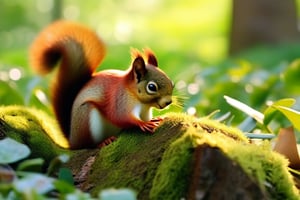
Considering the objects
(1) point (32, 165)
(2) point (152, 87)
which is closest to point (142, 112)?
(2) point (152, 87)

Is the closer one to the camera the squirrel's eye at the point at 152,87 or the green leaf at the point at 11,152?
the green leaf at the point at 11,152

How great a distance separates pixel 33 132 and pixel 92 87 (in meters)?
0.26

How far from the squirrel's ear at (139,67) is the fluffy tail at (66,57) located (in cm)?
36

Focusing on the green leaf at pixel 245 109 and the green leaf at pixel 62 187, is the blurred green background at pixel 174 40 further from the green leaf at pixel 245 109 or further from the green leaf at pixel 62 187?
the green leaf at pixel 62 187

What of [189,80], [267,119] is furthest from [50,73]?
[189,80]

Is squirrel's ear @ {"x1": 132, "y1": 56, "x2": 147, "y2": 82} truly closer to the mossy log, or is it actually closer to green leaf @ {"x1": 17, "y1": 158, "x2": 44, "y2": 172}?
the mossy log

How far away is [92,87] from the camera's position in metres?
2.83

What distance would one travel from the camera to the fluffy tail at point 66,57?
9.95 ft

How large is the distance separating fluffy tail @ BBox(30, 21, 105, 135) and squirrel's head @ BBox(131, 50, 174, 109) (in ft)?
1.18

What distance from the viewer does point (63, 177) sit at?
7.70 feet

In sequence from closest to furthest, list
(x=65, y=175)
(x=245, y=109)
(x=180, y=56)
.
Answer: (x=65, y=175) → (x=245, y=109) → (x=180, y=56)

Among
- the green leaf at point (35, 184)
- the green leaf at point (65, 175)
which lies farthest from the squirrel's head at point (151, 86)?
the green leaf at point (35, 184)

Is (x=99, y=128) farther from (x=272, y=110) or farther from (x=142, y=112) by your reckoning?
(x=272, y=110)

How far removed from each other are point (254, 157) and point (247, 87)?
227 cm
